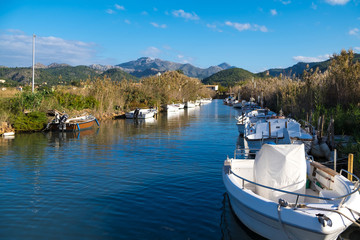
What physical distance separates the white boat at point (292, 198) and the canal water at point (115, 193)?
116 centimetres

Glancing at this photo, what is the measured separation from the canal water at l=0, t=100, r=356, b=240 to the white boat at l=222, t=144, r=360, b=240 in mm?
1160

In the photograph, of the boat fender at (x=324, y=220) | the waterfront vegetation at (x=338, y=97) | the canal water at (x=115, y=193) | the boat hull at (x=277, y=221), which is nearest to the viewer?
the boat fender at (x=324, y=220)

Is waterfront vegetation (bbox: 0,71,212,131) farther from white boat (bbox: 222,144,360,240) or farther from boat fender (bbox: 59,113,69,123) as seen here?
white boat (bbox: 222,144,360,240)

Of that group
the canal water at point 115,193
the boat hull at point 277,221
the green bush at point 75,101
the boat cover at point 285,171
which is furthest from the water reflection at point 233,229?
the green bush at point 75,101

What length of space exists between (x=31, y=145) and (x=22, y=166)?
5.95 meters

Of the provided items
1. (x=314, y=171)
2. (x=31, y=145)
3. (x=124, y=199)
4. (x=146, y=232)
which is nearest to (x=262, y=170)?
(x=314, y=171)

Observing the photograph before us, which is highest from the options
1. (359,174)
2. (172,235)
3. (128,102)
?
(128,102)

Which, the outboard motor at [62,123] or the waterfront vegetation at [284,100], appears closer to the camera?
the waterfront vegetation at [284,100]

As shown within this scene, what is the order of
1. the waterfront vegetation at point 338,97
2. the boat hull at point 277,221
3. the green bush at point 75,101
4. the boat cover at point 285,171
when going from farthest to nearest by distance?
the green bush at point 75,101
the waterfront vegetation at point 338,97
the boat cover at point 285,171
the boat hull at point 277,221

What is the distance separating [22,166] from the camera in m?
14.2

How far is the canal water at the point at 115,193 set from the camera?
775cm

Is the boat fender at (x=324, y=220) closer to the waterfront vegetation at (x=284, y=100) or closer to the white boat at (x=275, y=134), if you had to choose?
the waterfront vegetation at (x=284, y=100)

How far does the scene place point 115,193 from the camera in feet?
34.2

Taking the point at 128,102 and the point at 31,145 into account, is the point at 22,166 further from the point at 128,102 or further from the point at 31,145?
the point at 128,102
